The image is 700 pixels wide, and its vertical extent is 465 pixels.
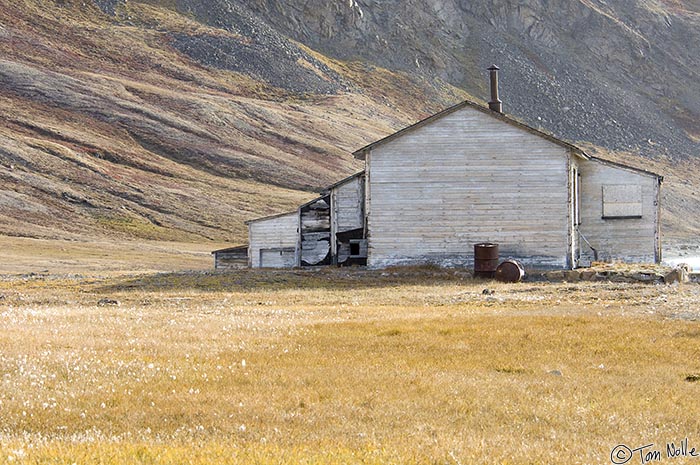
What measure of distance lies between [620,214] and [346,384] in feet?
96.6

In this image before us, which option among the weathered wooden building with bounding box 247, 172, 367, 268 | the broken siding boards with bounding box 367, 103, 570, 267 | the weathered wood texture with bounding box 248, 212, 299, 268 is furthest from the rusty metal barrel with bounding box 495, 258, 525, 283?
the weathered wood texture with bounding box 248, 212, 299, 268

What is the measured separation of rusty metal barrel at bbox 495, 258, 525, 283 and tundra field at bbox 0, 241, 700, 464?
31.4 feet

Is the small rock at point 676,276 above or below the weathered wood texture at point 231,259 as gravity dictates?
below

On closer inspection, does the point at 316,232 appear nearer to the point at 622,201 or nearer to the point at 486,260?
the point at 486,260

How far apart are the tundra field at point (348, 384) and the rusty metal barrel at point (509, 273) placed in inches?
377

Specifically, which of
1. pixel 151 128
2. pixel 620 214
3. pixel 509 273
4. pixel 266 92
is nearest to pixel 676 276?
pixel 509 273

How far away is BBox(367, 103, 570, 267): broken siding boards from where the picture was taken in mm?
34469

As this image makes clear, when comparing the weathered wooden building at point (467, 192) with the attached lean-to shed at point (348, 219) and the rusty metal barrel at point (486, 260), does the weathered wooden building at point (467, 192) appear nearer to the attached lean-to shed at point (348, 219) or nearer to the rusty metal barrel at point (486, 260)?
the rusty metal barrel at point (486, 260)

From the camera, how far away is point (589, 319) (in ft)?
58.6

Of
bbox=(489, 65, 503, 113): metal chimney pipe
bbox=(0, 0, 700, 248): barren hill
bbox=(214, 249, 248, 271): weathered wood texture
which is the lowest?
bbox=(214, 249, 248, 271): weathered wood texture

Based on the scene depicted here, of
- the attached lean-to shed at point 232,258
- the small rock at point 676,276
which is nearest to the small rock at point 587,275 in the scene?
the small rock at point 676,276

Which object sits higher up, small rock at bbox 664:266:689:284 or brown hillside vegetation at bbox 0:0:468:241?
brown hillside vegetation at bbox 0:0:468:241

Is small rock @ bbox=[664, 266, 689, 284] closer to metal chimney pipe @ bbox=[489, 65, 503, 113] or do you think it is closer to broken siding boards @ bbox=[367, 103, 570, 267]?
broken siding boards @ bbox=[367, 103, 570, 267]

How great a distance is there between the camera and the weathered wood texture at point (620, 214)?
125 ft
